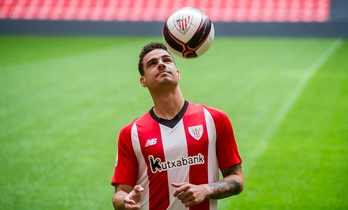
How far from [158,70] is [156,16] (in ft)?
83.6

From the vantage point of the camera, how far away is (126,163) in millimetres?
3633

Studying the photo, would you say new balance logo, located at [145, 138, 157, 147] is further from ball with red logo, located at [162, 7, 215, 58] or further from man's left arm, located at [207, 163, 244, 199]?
ball with red logo, located at [162, 7, 215, 58]

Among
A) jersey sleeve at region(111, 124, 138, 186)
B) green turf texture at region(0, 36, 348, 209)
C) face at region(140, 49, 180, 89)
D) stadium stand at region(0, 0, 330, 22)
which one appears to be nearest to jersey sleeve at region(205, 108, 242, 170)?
face at region(140, 49, 180, 89)

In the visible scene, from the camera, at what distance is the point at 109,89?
13.4 m

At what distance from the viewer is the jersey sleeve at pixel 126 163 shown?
3619 millimetres

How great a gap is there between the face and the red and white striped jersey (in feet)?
0.88

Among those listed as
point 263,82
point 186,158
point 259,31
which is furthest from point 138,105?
point 259,31

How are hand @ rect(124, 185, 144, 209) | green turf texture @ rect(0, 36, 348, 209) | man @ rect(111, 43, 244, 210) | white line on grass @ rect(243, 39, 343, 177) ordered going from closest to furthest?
hand @ rect(124, 185, 144, 209) → man @ rect(111, 43, 244, 210) → green turf texture @ rect(0, 36, 348, 209) → white line on grass @ rect(243, 39, 343, 177)

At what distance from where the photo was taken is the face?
3.61m

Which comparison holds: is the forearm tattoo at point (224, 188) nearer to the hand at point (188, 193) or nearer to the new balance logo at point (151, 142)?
the hand at point (188, 193)

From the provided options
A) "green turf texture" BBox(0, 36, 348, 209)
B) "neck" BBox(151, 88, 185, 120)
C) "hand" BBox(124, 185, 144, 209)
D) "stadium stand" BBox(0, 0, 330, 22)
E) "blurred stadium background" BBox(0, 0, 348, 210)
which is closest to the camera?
"hand" BBox(124, 185, 144, 209)

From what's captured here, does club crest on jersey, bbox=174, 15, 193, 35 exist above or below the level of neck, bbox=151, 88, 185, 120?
above

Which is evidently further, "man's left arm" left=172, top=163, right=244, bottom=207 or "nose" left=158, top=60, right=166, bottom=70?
"nose" left=158, top=60, right=166, bottom=70

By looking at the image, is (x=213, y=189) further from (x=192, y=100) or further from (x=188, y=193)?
(x=192, y=100)
